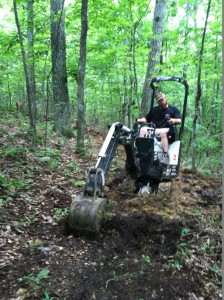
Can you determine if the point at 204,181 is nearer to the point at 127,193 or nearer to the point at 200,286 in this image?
the point at 127,193

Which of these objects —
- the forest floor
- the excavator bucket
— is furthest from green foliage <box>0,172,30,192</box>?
the excavator bucket

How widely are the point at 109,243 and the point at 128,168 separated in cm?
217

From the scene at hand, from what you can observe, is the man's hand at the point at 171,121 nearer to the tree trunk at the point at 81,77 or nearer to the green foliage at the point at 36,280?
the tree trunk at the point at 81,77

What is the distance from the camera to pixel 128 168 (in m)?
6.19

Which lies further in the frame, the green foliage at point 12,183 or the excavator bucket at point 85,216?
the green foliage at point 12,183

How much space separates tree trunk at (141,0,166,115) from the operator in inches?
88.1

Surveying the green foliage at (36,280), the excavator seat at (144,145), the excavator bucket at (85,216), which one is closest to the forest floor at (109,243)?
the green foliage at (36,280)

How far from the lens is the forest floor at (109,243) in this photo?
10.9ft

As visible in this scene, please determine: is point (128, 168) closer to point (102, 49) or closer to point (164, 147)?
point (164, 147)

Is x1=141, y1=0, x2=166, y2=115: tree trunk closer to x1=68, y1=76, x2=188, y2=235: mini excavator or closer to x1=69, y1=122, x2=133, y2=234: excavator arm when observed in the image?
x1=68, y1=76, x2=188, y2=235: mini excavator

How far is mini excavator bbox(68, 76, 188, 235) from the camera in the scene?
14.2 feet

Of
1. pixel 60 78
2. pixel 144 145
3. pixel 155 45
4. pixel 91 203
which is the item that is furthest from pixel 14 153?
pixel 155 45

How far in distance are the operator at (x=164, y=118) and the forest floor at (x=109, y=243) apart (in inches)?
39.5

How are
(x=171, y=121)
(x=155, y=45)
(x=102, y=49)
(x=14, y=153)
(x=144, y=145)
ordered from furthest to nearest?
(x=102, y=49), (x=155, y=45), (x=14, y=153), (x=171, y=121), (x=144, y=145)
